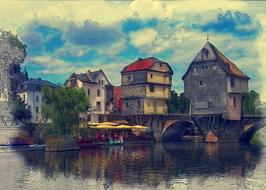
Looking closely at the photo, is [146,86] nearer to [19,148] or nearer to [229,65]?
[229,65]

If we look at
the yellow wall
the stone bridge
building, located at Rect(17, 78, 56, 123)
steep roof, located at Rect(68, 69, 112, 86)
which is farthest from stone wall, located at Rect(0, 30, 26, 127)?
the yellow wall

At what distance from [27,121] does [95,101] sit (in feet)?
59.2

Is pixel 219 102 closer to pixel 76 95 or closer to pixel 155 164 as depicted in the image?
pixel 76 95

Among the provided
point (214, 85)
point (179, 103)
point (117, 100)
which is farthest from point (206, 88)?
point (117, 100)

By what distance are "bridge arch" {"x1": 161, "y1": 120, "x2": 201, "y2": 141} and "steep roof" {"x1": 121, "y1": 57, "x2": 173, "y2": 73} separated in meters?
12.3

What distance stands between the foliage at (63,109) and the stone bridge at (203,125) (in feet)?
85.4

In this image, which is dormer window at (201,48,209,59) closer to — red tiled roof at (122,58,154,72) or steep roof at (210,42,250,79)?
steep roof at (210,42,250,79)

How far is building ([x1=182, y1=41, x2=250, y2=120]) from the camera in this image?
3398 inches

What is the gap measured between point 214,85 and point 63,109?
99.4 ft

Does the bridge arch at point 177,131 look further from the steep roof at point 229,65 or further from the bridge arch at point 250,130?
the steep roof at point 229,65

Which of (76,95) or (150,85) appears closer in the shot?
(76,95)

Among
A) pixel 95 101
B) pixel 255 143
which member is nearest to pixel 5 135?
pixel 95 101

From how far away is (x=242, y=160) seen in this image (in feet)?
169

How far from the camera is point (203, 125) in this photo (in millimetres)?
89875
